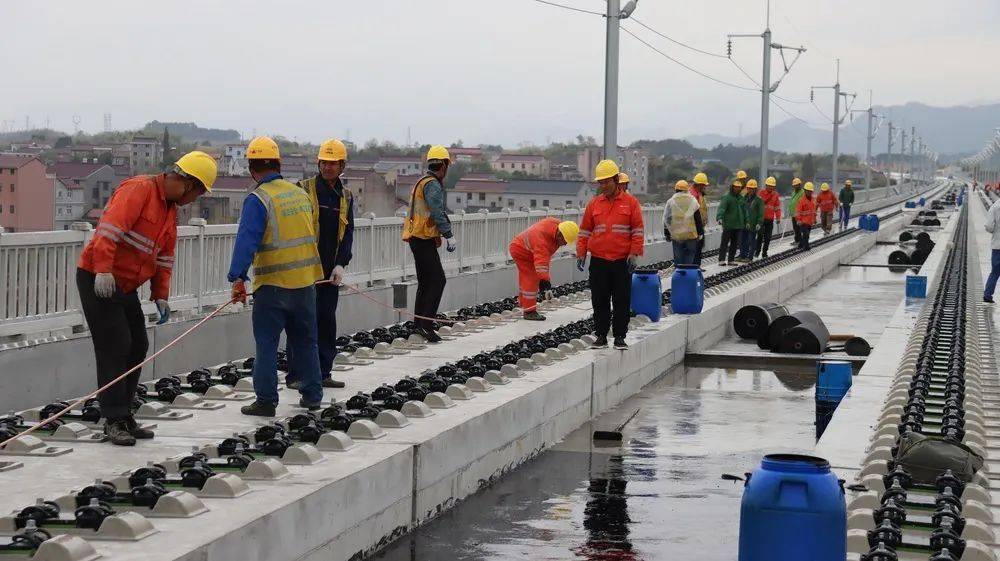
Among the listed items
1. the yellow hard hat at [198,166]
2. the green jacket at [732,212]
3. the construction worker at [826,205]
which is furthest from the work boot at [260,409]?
the construction worker at [826,205]

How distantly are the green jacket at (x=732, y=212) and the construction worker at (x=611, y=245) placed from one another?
1763cm

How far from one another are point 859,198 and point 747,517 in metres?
108

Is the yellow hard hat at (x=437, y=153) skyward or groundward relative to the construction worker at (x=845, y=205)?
skyward

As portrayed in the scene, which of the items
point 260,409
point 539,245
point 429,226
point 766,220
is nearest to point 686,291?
point 539,245

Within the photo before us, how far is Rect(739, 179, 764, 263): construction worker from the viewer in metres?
35.6

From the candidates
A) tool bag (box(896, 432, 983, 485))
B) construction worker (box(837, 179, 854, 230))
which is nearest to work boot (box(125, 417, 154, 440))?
tool bag (box(896, 432, 983, 485))

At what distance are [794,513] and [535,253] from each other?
13.2 meters

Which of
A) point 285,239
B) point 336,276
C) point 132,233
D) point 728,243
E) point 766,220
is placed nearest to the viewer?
point 132,233

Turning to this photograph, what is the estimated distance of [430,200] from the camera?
54.1 feet

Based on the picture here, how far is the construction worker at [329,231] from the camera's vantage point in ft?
41.7

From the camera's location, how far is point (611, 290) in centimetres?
1650

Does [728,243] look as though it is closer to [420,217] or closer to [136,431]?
[420,217]

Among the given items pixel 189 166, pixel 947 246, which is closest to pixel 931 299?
pixel 189 166

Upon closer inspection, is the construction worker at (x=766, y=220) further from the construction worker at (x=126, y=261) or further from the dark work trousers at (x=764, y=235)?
the construction worker at (x=126, y=261)
